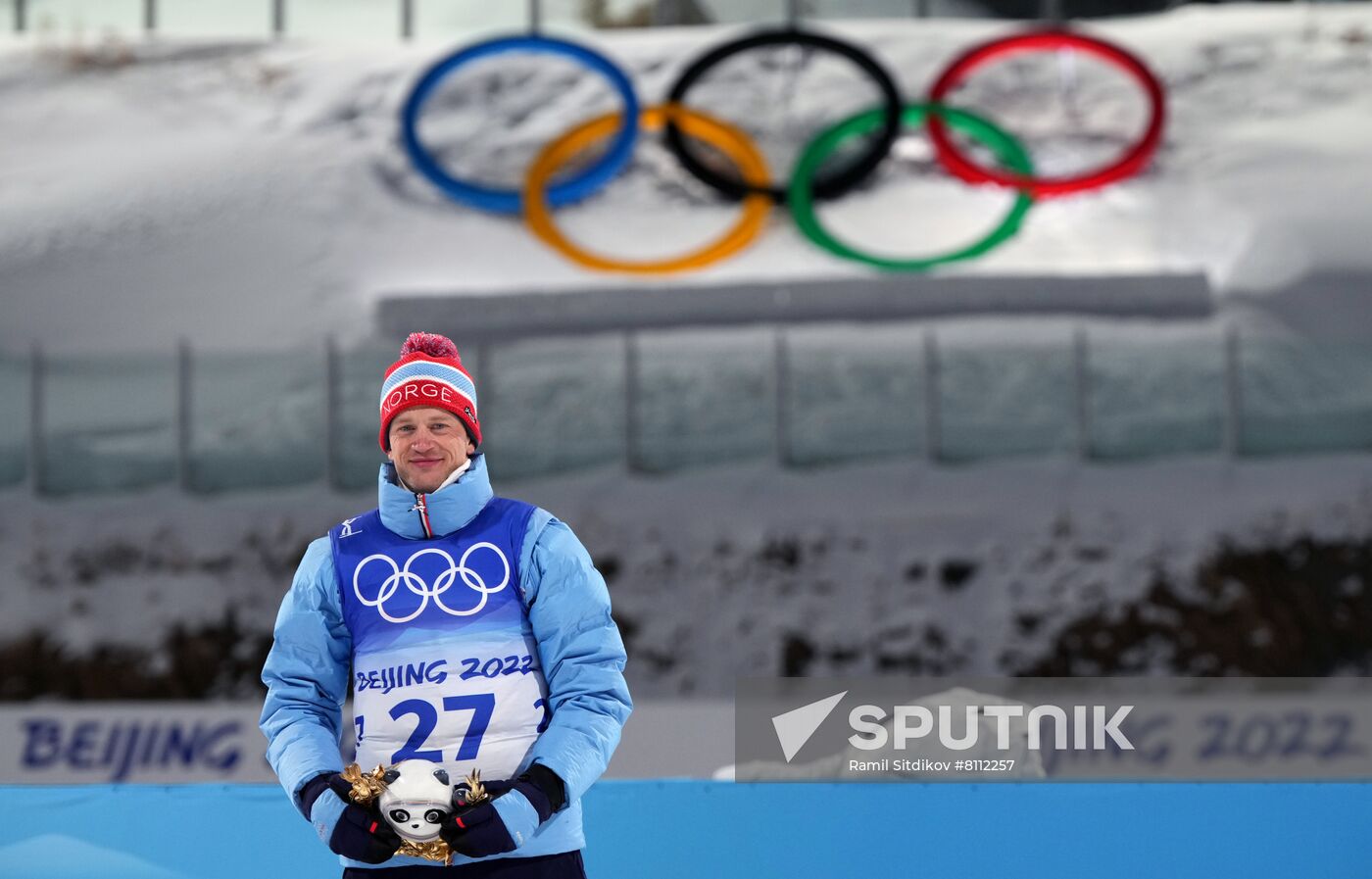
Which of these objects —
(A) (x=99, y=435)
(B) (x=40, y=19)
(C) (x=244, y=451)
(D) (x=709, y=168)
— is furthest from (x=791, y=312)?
(B) (x=40, y=19)

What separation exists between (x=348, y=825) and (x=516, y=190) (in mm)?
9160

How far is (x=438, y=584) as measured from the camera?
1.58m

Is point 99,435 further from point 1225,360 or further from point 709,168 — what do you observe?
point 1225,360

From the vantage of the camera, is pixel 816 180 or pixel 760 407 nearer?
pixel 760 407

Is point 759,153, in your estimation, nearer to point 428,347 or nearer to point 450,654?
point 428,347

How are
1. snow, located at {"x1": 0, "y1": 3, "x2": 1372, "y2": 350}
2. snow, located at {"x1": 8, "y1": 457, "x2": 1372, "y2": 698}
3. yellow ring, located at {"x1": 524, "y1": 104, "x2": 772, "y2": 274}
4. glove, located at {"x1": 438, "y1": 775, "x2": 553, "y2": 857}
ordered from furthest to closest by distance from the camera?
1. snow, located at {"x1": 0, "y1": 3, "x2": 1372, "y2": 350}
2. yellow ring, located at {"x1": 524, "y1": 104, "x2": 772, "y2": 274}
3. snow, located at {"x1": 8, "y1": 457, "x2": 1372, "y2": 698}
4. glove, located at {"x1": 438, "y1": 775, "x2": 553, "y2": 857}

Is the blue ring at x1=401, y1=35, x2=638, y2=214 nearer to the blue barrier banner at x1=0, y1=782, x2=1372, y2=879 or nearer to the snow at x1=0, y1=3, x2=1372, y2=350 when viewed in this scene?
the snow at x1=0, y1=3, x2=1372, y2=350

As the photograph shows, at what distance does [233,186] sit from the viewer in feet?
36.1

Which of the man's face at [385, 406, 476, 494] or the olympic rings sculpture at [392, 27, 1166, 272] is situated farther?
the olympic rings sculpture at [392, 27, 1166, 272]

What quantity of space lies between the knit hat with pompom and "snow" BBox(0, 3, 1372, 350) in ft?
28.6

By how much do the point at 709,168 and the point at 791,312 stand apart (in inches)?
45.5

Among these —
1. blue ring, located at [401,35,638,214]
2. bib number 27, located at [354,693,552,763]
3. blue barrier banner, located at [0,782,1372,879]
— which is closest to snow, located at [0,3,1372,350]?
blue ring, located at [401,35,638,214]

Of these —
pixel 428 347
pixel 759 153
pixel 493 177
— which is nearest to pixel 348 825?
pixel 428 347

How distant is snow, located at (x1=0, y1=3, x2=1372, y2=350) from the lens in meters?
10.6
